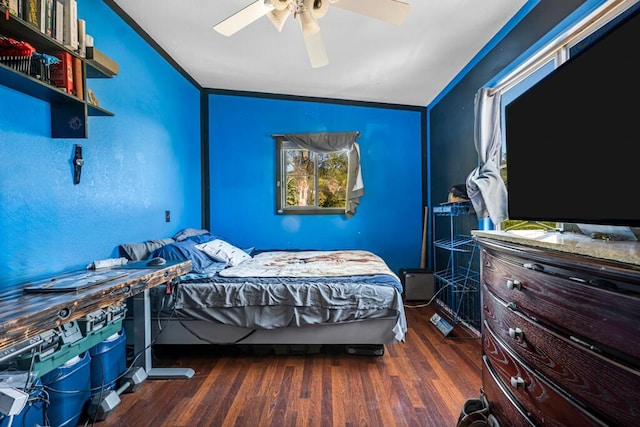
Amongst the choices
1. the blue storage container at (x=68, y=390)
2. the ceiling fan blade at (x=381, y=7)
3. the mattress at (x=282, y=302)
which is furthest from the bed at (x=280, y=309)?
Answer: the ceiling fan blade at (x=381, y=7)

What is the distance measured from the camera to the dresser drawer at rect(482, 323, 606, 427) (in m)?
0.74

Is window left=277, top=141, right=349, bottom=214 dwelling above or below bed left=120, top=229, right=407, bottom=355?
above

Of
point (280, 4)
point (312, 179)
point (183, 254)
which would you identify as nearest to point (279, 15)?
point (280, 4)

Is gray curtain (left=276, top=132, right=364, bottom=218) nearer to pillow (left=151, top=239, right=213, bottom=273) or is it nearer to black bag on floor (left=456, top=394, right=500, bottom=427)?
pillow (left=151, top=239, right=213, bottom=273)

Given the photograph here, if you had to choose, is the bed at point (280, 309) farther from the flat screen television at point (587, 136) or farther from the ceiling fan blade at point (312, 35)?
the ceiling fan blade at point (312, 35)

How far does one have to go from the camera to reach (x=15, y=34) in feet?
4.45

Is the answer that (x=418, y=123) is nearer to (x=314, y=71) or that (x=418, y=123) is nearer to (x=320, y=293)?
(x=314, y=71)

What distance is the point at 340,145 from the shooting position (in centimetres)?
405

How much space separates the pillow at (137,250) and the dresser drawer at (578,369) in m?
2.42

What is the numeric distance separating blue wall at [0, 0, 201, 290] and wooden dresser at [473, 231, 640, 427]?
2210 millimetres

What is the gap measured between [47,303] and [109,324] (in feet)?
2.28

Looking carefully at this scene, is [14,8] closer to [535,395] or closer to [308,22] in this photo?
[308,22]

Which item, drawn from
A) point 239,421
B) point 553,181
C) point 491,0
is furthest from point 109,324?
point 491,0

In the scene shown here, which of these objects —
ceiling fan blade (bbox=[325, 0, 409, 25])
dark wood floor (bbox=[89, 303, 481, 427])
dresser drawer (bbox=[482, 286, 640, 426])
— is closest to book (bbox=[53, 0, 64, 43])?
ceiling fan blade (bbox=[325, 0, 409, 25])
